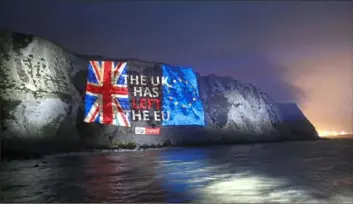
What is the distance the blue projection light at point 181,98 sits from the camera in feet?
234

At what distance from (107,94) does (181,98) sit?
18613 mm

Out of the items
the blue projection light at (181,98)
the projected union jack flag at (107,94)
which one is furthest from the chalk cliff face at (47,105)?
the blue projection light at (181,98)

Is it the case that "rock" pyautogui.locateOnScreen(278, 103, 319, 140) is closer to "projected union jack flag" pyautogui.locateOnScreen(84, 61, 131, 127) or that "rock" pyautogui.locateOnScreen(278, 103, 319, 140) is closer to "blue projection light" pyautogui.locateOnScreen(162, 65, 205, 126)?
"blue projection light" pyautogui.locateOnScreen(162, 65, 205, 126)

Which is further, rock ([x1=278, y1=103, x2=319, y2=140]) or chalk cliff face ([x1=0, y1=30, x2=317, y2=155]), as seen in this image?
rock ([x1=278, y1=103, x2=319, y2=140])

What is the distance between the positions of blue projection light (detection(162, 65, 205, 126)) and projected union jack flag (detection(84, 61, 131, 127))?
1001 cm

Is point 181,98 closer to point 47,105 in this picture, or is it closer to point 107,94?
point 107,94

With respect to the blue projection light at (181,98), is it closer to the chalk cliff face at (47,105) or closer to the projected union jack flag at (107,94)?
the chalk cliff face at (47,105)

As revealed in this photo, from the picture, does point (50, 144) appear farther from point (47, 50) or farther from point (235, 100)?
point (235, 100)

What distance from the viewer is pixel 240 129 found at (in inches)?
3447

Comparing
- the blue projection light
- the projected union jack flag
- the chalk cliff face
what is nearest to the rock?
the chalk cliff face

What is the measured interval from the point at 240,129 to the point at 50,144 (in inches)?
2141

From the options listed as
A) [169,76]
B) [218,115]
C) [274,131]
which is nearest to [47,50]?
[169,76]

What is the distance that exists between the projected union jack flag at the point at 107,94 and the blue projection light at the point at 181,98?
10.0 metres

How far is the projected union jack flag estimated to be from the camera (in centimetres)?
5888
